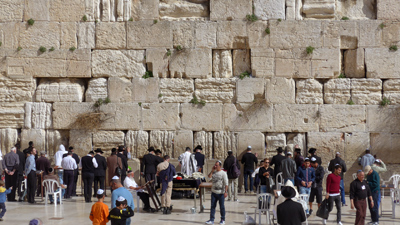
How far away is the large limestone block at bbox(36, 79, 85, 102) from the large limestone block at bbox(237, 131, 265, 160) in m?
5.04

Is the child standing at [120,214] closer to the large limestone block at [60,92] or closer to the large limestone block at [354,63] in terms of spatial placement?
the large limestone block at [60,92]

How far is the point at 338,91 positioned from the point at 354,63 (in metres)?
0.97

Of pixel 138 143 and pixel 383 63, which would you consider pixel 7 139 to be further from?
pixel 383 63

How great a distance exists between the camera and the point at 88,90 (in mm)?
16766

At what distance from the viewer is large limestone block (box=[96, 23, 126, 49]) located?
16.7 meters

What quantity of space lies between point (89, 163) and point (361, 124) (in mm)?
7881

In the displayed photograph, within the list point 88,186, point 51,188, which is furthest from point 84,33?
point 51,188

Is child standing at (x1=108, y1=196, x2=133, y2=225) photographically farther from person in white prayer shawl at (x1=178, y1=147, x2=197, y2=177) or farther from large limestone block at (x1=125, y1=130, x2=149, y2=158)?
large limestone block at (x1=125, y1=130, x2=149, y2=158)

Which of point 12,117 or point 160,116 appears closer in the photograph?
point 160,116

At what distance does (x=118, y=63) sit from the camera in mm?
16719

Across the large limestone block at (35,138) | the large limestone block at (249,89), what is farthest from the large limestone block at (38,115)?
the large limestone block at (249,89)

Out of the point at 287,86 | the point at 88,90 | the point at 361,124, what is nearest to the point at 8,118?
the point at 88,90

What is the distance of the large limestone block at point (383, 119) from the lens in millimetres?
15977

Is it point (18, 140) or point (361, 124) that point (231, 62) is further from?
point (18, 140)
